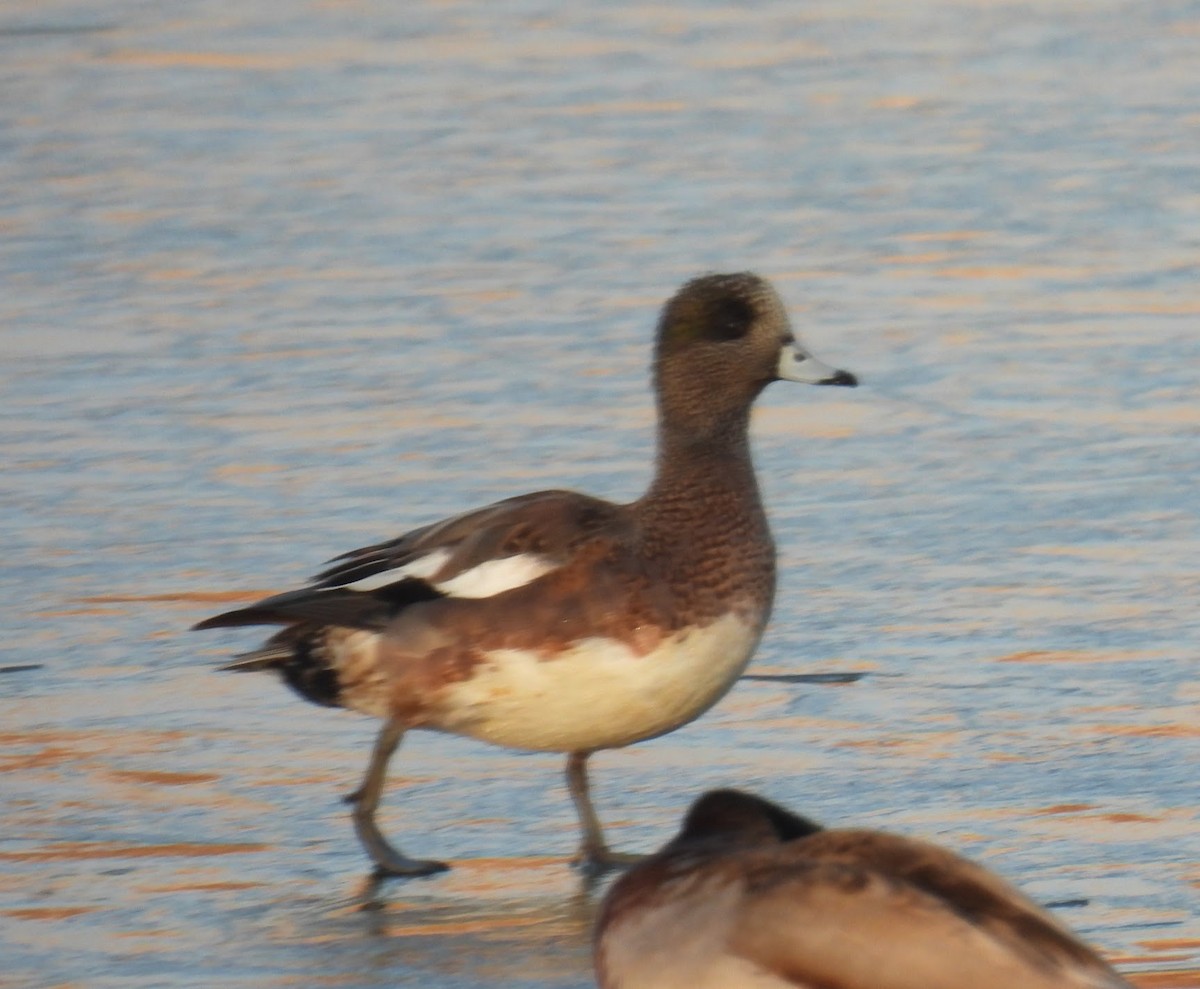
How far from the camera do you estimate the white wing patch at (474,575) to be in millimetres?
5230

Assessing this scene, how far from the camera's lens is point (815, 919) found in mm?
3582

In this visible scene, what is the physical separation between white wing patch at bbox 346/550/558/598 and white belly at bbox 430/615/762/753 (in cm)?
14

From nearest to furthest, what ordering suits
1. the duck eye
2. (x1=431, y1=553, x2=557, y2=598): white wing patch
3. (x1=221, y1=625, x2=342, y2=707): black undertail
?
(x1=431, y1=553, x2=557, y2=598): white wing patch → (x1=221, y1=625, x2=342, y2=707): black undertail → the duck eye

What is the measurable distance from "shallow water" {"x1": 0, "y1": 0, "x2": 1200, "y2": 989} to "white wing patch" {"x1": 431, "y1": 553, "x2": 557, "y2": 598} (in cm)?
46

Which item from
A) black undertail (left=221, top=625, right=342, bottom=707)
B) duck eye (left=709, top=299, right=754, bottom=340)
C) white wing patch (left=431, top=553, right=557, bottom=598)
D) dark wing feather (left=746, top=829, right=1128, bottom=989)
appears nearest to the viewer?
dark wing feather (left=746, top=829, right=1128, bottom=989)

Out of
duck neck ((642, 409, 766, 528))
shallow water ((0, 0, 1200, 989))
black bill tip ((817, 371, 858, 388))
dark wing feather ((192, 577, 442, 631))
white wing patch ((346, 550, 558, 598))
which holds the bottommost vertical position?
shallow water ((0, 0, 1200, 989))

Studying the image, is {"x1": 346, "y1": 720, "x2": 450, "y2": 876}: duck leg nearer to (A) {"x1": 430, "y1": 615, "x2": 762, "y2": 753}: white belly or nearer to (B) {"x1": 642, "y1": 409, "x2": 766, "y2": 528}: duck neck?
(A) {"x1": 430, "y1": 615, "x2": 762, "y2": 753}: white belly

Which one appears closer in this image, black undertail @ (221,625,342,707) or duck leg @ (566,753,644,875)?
duck leg @ (566,753,644,875)

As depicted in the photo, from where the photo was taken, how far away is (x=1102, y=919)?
4.74 metres

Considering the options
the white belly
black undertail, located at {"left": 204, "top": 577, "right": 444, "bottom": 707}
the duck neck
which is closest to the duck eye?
the duck neck

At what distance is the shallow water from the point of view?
5.23 meters

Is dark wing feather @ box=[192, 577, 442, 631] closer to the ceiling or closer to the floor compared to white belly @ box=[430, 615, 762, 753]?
closer to the ceiling

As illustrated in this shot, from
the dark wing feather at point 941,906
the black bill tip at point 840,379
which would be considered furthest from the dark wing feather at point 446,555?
the dark wing feather at point 941,906

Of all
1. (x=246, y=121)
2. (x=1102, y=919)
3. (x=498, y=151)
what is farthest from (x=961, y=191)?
(x=1102, y=919)
